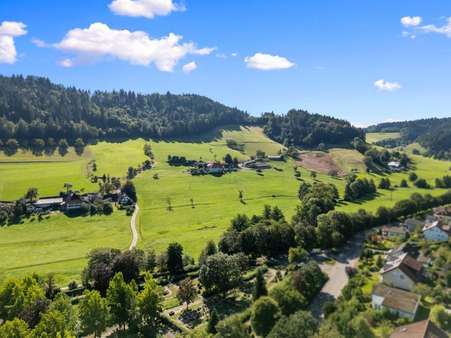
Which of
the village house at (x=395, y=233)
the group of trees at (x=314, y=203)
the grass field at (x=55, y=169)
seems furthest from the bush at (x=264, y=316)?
the grass field at (x=55, y=169)

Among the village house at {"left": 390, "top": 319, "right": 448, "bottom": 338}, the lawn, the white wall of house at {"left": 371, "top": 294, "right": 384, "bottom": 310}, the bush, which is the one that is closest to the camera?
the village house at {"left": 390, "top": 319, "right": 448, "bottom": 338}

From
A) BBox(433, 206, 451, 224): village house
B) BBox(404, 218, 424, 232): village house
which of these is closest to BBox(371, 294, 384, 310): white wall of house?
BBox(404, 218, 424, 232): village house

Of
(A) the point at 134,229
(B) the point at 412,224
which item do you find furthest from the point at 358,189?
(A) the point at 134,229

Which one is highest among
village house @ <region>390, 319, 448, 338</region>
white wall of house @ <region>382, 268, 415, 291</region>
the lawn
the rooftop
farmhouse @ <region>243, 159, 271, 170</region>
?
farmhouse @ <region>243, 159, 271, 170</region>

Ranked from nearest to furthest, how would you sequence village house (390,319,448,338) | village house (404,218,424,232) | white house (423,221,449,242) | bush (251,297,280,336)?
village house (390,319,448,338) < bush (251,297,280,336) < white house (423,221,449,242) < village house (404,218,424,232)

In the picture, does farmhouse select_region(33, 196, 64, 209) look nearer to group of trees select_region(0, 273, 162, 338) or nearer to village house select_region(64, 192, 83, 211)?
village house select_region(64, 192, 83, 211)

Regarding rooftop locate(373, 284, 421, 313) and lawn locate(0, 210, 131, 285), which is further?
lawn locate(0, 210, 131, 285)

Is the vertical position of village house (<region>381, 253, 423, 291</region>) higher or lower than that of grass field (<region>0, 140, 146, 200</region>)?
lower
